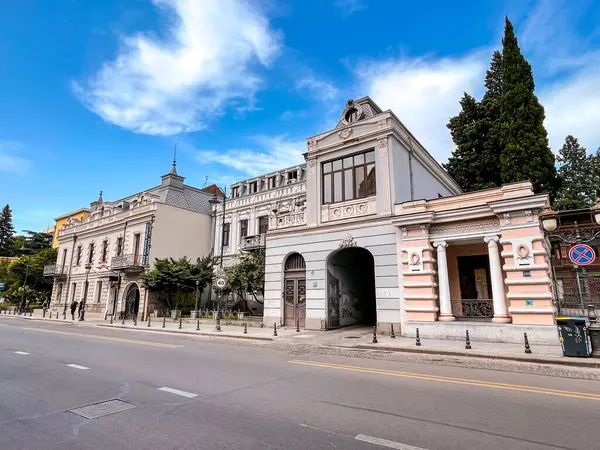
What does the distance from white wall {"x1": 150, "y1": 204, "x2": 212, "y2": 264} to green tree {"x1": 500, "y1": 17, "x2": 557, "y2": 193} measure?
88.0 feet

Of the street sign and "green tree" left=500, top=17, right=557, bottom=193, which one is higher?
"green tree" left=500, top=17, right=557, bottom=193

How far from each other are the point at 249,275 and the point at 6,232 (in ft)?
297

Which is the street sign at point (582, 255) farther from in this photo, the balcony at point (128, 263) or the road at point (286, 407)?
the balcony at point (128, 263)

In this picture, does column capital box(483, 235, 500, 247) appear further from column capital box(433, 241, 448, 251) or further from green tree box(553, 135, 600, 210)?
green tree box(553, 135, 600, 210)

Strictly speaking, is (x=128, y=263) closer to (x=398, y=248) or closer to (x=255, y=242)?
(x=255, y=242)

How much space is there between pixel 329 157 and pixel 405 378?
14789 millimetres

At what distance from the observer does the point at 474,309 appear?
1655 centimetres

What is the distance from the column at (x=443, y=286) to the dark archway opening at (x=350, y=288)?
184 inches

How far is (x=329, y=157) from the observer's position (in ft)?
69.1

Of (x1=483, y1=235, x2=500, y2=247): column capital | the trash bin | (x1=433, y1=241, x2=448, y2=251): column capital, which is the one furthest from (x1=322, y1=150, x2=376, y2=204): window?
the trash bin

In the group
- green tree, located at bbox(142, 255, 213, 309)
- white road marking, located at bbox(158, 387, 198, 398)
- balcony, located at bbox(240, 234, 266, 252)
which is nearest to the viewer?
white road marking, located at bbox(158, 387, 198, 398)

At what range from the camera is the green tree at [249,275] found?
25.5 meters

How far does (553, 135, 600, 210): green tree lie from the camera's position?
1406 inches

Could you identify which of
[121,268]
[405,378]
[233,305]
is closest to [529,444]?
[405,378]
